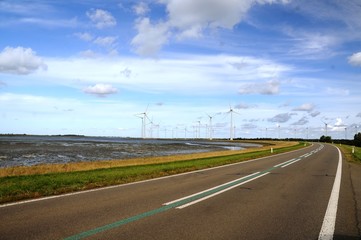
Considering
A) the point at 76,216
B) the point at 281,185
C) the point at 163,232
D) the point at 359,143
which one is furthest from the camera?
the point at 359,143

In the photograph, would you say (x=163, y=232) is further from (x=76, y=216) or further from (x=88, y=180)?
(x=88, y=180)

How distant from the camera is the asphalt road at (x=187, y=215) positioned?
6.53 metres

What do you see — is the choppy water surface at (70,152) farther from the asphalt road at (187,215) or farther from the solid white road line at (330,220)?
the solid white road line at (330,220)

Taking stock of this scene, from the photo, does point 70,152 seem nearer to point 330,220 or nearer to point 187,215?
point 187,215

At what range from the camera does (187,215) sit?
8.02 meters

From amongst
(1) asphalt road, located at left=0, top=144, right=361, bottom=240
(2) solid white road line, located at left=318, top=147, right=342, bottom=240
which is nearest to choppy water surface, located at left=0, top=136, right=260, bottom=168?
(1) asphalt road, located at left=0, top=144, right=361, bottom=240

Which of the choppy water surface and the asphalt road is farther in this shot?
the choppy water surface

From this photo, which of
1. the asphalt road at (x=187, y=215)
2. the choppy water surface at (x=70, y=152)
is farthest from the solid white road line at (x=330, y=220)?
the choppy water surface at (x=70, y=152)

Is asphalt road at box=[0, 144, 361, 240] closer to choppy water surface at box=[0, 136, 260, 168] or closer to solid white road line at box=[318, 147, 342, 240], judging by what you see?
solid white road line at box=[318, 147, 342, 240]

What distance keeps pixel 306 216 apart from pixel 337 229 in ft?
3.99

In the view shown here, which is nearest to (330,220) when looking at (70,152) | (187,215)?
(187,215)

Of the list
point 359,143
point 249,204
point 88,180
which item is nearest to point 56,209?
point 249,204

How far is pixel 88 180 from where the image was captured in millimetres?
14117

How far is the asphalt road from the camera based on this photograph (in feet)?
21.4
